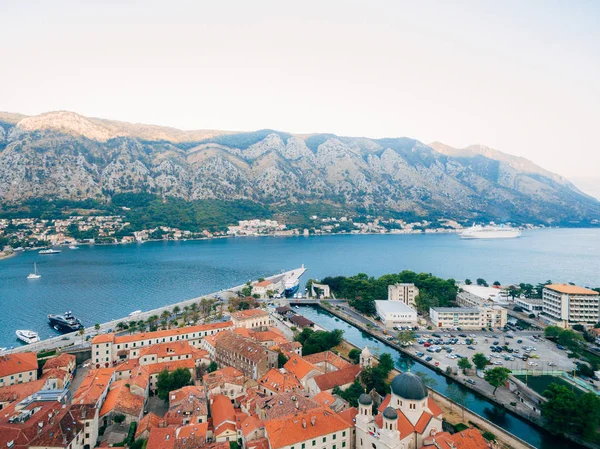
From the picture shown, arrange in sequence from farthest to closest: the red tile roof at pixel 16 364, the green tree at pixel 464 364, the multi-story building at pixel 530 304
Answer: the multi-story building at pixel 530 304 < the green tree at pixel 464 364 < the red tile roof at pixel 16 364

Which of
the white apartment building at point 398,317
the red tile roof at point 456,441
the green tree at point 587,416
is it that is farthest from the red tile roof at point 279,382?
the white apartment building at point 398,317

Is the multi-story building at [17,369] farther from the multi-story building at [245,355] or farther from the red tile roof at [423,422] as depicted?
the red tile roof at [423,422]

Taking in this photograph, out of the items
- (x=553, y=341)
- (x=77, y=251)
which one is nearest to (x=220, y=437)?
(x=553, y=341)

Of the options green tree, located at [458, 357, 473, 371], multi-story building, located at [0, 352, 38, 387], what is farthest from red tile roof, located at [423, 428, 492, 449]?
multi-story building, located at [0, 352, 38, 387]

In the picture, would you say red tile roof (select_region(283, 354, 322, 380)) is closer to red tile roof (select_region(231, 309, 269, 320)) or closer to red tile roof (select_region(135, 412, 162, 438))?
red tile roof (select_region(135, 412, 162, 438))

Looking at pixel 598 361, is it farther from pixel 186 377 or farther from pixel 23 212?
pixel 23 212

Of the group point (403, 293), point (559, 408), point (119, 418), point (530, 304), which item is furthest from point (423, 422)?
point (530, 304)

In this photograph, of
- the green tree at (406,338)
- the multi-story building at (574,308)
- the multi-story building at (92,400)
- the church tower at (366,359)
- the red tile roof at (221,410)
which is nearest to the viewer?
the multi-story building at (92,400)
